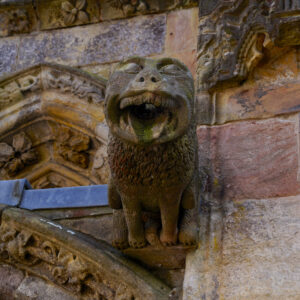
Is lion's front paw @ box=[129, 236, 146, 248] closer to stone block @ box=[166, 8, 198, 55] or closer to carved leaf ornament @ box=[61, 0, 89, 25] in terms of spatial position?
stone block @ box=[166, 8, 198, 55]

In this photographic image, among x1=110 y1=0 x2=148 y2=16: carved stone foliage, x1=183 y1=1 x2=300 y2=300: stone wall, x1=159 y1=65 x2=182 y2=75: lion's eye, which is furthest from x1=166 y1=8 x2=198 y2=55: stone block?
x1=159 y1=65 x2=182 y2=75: lion's eye

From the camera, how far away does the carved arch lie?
424 cm

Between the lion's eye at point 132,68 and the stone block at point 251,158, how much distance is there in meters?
0.60

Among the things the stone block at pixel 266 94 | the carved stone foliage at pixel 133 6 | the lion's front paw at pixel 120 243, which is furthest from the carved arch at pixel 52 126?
the lion's front paw at pixel 120 243

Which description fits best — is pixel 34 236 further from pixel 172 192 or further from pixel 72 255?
pixel 172 192

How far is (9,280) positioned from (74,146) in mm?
1391

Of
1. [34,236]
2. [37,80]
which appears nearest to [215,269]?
[34,236]

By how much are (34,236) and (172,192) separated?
2.86ft

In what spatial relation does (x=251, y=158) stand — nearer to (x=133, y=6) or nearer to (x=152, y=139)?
(x=152, y=139)

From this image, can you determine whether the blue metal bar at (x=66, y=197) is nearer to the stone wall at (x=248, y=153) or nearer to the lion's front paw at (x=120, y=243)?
the lion's front paw at (x=120, y=243)

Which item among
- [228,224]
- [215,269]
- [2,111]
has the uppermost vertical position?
[2,111]

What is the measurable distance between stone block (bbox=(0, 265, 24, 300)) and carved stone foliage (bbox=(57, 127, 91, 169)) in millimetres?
1298

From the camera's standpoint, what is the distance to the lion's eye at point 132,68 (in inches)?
99.5

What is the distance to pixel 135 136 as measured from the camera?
7.82ft
